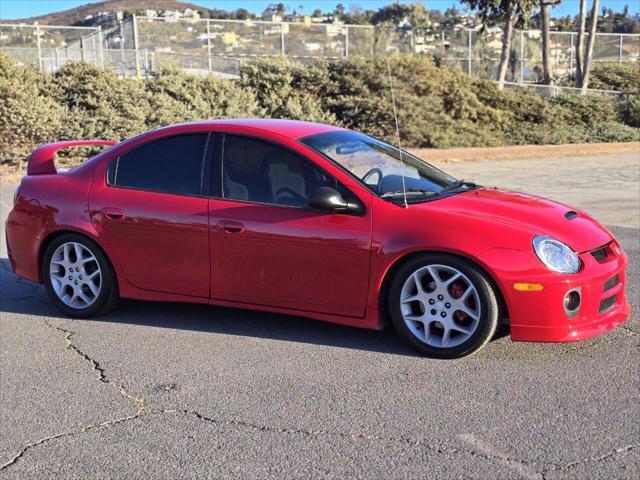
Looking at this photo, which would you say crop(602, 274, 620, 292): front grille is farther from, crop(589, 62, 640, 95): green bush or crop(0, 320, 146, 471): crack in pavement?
crop(589, 62, 640, 95): green bush

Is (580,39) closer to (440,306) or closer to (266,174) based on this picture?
(266,174)

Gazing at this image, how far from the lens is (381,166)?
5559mm

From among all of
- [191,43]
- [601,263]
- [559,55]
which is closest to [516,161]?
[191,43]

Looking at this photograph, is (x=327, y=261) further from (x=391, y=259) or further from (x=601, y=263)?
(x=601, y=263)

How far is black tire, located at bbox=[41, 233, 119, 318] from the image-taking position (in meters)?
5.87

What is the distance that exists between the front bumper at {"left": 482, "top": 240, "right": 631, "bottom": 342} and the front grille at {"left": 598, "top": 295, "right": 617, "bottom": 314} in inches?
1.8

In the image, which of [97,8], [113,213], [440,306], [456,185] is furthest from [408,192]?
[97,8]

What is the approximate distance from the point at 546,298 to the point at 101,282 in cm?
323

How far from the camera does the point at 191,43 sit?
82.6ft

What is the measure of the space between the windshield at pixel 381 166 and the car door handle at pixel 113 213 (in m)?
1.46

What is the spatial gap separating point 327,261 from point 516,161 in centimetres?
1394

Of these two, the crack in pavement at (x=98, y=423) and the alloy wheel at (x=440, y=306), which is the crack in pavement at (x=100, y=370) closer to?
the crack in pavement at (x=98, y=423)

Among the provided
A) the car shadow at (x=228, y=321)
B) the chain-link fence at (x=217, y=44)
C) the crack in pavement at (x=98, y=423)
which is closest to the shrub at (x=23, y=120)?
the chain-link fence at (x=217, y=44)

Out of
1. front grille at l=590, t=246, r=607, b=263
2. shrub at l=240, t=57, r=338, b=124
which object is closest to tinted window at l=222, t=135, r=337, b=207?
front grille at l=590, t=246, r=607, b=263
